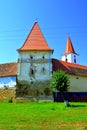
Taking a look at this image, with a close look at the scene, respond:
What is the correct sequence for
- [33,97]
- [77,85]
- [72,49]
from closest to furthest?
[33,97] < [77,85] < [72,49]

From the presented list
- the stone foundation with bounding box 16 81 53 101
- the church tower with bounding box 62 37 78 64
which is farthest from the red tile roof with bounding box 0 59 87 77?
the church tower with bounding box 62 37 78 64

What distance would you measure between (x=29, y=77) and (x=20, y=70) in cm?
193

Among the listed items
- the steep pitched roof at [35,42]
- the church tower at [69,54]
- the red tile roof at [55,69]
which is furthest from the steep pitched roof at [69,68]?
the church tower at [69,54]

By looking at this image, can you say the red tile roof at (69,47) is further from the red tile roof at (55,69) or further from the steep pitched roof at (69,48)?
the red tile roof at (55,69)

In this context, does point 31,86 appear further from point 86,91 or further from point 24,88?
point 86,91

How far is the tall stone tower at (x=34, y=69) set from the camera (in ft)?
129

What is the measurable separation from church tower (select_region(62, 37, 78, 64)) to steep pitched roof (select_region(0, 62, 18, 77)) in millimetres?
30640

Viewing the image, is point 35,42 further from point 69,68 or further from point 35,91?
point 35,91

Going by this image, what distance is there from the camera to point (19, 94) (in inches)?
1558

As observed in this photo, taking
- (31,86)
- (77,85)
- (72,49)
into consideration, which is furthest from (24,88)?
(72,49)

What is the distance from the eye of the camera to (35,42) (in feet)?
138

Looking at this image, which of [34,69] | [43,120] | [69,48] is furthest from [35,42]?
[69,48]

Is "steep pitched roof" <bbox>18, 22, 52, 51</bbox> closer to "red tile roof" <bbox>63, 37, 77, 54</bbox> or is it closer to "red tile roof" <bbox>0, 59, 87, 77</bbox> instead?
"red tile roof" <bbox>0, 59, 87, 77</bbox>

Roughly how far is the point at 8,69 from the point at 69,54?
3288 cm
